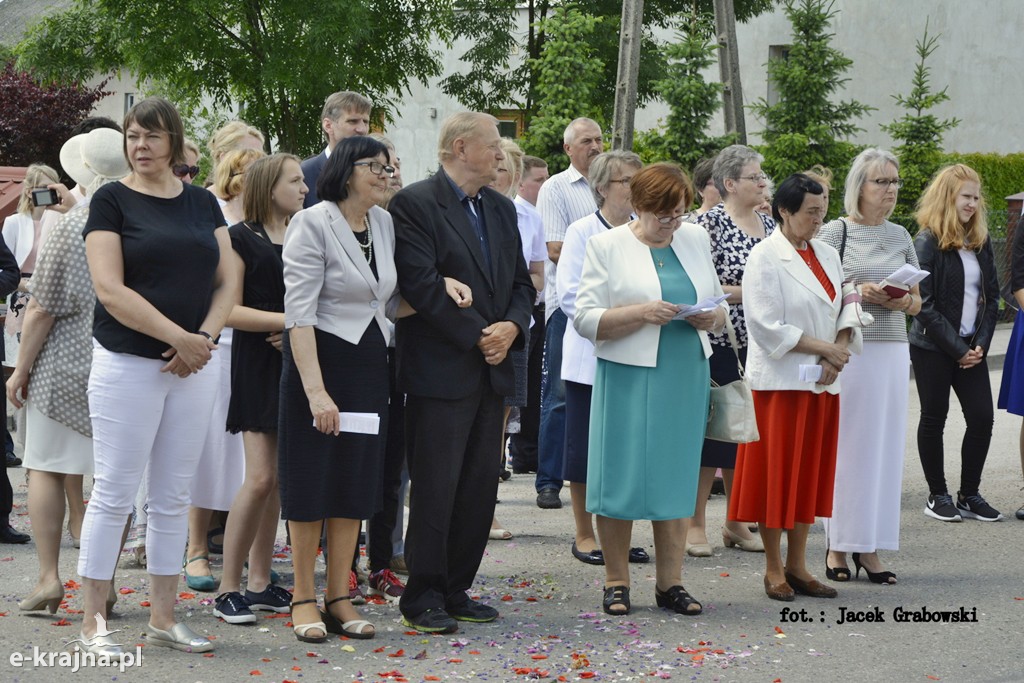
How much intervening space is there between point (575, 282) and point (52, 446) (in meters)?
2.66

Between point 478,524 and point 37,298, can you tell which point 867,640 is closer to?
point 478,524

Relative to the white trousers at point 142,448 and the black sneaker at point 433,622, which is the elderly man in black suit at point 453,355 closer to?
the black sneaker at point 433,622

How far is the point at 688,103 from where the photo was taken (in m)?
17.6

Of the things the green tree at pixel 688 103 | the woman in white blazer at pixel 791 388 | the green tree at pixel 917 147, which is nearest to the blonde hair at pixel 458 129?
the woman in white blazer at pixel 791 388

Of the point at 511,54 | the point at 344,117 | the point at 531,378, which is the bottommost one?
the point at 531,378

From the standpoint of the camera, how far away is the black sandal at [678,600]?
6.32m

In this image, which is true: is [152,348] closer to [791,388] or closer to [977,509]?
[791,388]

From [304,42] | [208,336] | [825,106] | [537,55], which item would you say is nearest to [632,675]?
[208,336]

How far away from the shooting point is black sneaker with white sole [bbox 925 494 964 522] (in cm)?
855

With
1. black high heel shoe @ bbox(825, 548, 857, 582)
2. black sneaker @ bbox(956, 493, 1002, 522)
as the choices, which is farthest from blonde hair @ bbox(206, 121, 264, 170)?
black sneaker @ bbox(956, 493, 1002, 522)

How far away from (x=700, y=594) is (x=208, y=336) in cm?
278

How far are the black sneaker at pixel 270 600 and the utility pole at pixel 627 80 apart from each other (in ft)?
28.0

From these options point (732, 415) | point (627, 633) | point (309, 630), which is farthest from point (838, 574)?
point (309, 630)

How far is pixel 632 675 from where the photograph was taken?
5375 millimetres
